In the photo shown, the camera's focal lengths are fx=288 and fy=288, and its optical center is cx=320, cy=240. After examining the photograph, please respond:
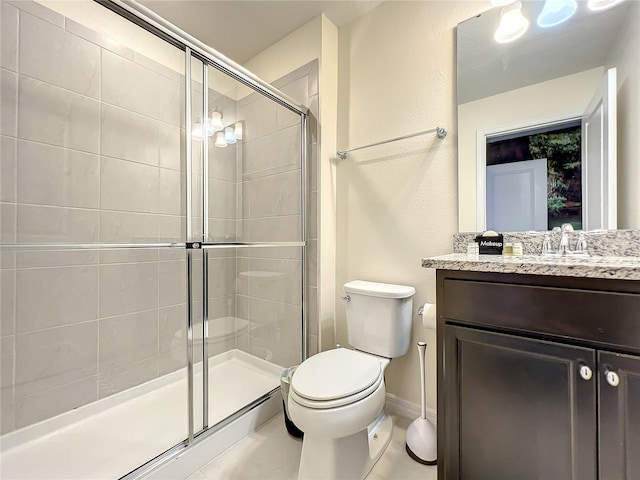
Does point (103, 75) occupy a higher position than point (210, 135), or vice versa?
point (103, 75)

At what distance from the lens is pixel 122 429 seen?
Answer: 1.47 m

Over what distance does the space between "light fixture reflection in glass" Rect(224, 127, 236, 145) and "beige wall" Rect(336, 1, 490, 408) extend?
717 mm

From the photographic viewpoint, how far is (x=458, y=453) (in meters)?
0.95

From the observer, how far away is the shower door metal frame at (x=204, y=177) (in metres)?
1.16

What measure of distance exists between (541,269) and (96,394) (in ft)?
6.99

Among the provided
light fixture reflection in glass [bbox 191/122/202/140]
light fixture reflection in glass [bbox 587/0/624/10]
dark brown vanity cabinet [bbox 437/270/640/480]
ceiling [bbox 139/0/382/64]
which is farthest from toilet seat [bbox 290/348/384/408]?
ceiling [bbox 139/0/382/64]

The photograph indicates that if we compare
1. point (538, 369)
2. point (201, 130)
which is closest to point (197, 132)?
point (201, 130)

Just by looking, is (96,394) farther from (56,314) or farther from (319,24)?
(319,24)

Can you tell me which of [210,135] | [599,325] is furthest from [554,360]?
[210,135]

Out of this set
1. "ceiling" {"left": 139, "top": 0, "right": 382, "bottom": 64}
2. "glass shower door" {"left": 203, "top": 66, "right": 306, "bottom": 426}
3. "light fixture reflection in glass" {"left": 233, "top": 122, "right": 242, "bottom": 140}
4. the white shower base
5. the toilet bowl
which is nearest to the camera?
the toilet bowl

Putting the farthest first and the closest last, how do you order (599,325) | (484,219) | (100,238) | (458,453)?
(100,238), (484,219), (458,453), (599,325)

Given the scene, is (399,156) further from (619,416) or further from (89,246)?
(89,246)

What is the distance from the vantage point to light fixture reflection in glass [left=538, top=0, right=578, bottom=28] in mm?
1199

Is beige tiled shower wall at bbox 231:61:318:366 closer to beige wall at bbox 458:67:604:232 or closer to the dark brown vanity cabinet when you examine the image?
beige wall at bbox 458:67:604:232
